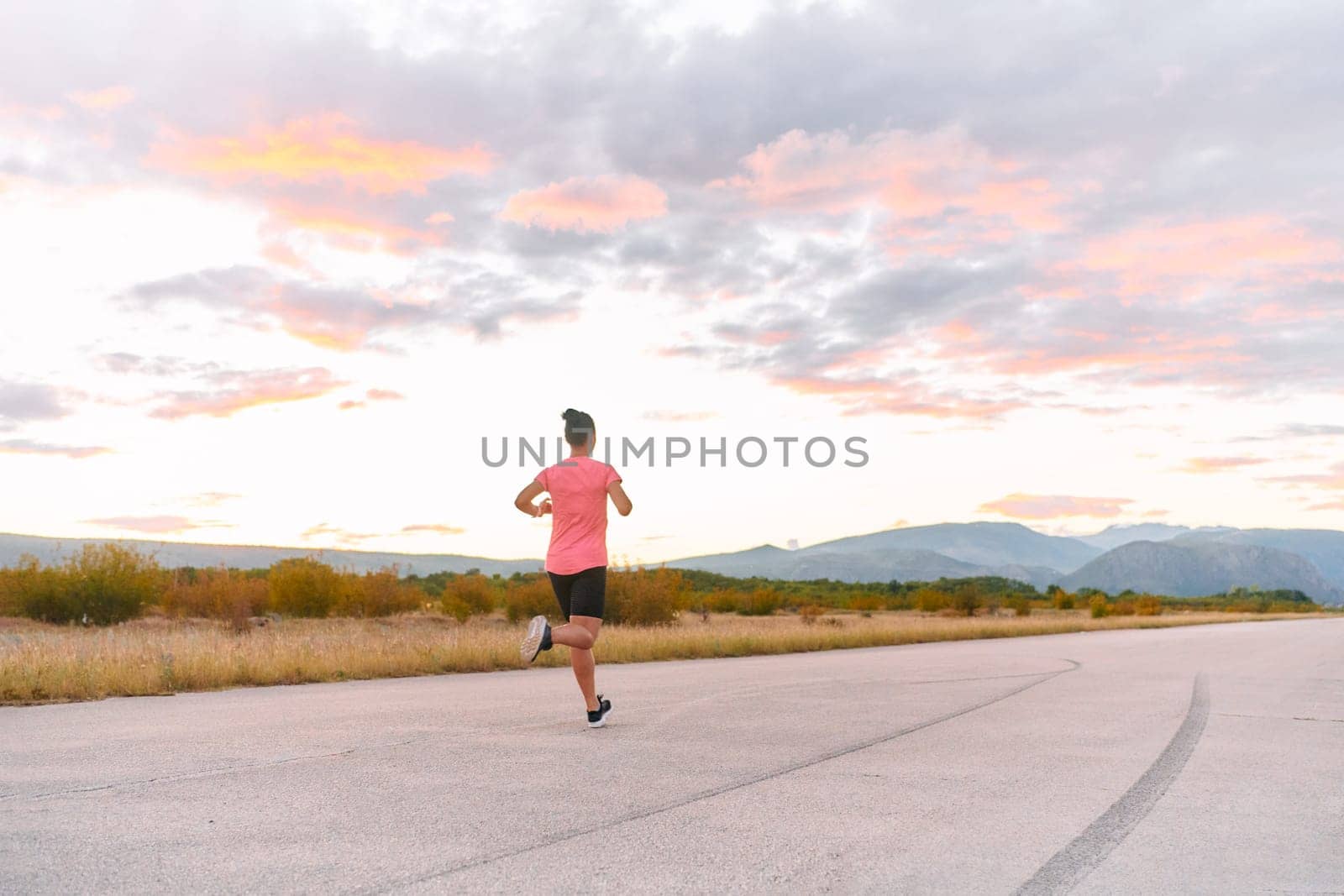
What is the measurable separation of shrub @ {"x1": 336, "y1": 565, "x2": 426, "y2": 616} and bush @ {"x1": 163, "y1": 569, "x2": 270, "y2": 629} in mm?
2877

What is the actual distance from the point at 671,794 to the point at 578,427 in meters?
3.45

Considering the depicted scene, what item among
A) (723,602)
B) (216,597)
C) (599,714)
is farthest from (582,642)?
(723,602)

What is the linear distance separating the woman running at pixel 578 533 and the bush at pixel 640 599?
26.1 meters

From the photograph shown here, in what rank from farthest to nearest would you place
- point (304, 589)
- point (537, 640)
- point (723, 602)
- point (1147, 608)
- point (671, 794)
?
point (1147, 608)
point (723, 602)
point (304, 589)
point (537, 640)
point (671, 794)

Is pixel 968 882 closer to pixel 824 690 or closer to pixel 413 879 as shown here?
pixel 413 879

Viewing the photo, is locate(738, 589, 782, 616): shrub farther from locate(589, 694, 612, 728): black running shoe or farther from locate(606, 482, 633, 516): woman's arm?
locate(606, 482, 633, 516): woman's arm

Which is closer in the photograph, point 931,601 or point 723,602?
point 723,602

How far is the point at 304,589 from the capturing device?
41562 mm

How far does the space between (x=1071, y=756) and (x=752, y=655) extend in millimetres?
13101

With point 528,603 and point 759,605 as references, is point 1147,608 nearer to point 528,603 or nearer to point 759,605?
point 759,605

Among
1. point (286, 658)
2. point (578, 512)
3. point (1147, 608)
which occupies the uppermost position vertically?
point (578, 512)

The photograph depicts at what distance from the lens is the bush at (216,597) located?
3809cm

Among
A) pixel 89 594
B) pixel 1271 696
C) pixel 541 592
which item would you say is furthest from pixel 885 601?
pixel 1271 696

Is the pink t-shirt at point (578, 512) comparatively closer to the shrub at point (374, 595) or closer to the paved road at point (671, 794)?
the paved road at point (671, 794)
